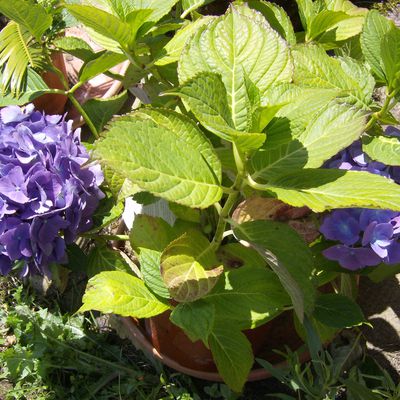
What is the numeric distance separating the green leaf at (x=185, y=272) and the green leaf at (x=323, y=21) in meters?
0.51

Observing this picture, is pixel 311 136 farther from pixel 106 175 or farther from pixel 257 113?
pixel 106 175

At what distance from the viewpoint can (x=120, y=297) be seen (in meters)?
1.08

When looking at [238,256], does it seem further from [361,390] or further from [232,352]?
[361,390]

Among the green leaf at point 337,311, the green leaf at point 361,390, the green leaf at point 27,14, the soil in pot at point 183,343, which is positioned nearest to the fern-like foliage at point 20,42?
the green leaf at point 27,14

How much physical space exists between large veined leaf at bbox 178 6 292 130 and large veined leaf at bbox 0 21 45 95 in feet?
1.73

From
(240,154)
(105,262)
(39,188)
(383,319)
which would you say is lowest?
(383,319)

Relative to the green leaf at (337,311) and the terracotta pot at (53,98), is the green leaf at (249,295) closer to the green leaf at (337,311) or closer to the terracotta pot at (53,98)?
the green leaf at (337,311)

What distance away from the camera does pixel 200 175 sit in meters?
0.89

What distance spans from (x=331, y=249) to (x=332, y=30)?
1.57 feet

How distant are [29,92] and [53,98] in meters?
0.65

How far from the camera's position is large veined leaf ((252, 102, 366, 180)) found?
2.99ft

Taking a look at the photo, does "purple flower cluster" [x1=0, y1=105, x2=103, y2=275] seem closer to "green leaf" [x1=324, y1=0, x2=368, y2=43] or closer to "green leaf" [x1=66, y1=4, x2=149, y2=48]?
"green leaf" [x1=66, y1=4, x2=149, y2=48]

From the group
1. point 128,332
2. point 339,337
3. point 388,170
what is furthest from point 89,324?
point 388,170

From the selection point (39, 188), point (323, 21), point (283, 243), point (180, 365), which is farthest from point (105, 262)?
point (323, 21)
